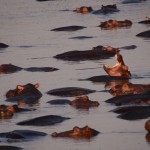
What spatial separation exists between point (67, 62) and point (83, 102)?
5406 mm

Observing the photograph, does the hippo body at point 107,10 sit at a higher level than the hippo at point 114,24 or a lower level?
higher

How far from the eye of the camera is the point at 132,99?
1411cm

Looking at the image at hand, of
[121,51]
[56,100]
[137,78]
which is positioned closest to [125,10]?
[121,51]

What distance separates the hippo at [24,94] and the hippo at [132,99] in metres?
1.49

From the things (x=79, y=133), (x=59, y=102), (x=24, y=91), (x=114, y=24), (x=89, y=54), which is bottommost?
(x=79, y=133)

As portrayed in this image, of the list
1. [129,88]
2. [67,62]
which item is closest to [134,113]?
[129,88]

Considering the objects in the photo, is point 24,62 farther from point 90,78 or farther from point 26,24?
point 26,24

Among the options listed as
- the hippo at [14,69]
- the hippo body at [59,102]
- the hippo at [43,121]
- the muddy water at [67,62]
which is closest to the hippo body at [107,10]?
the muddy water at [67,62]

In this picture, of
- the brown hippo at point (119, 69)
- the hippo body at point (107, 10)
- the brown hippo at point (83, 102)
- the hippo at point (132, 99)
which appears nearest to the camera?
the hippo at point (132, 99)

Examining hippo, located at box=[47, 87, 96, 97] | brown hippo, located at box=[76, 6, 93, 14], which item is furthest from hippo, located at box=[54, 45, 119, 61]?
brown hippo, located at box=[76, 6, 93, 14]

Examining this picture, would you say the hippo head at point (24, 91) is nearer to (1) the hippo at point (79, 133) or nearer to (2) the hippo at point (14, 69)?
(2) the hippo at point (14, 69)

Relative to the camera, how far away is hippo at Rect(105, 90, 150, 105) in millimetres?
14014

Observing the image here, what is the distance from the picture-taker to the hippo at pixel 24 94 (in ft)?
49.9

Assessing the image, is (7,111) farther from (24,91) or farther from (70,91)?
(70,91)
